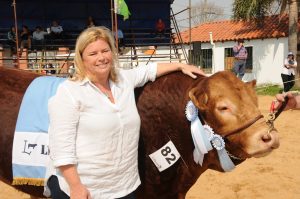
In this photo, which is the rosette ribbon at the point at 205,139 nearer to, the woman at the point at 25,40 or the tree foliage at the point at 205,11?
the woman at the point at 25,40

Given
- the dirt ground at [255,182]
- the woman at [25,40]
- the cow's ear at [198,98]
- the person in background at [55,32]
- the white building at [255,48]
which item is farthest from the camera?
the white building at [255,48]

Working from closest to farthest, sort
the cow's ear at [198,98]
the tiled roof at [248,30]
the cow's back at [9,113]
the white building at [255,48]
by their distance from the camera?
the cow's ear at [198,98] → the cow's back at [9,113] → the white building at [255,48] → the tiled roof at [248,30]

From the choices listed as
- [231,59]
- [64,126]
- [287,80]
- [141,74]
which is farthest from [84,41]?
[231,59]

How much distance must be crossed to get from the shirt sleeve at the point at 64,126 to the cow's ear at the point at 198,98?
2.28 feet

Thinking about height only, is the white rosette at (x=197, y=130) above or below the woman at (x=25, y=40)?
below

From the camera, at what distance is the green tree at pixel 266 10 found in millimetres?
17125

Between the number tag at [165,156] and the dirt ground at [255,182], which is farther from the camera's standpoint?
the dirt ground at [255,182]

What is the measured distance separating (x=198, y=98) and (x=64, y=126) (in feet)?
2.58

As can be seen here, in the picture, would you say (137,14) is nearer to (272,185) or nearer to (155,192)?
(272,185)

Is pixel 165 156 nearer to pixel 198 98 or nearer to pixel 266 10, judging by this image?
pixel 198 98

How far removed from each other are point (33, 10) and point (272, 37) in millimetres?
11428

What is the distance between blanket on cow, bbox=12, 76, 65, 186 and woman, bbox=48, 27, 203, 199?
1.88ft

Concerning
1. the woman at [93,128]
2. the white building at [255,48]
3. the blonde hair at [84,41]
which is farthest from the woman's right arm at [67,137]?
the white building at [255,48]

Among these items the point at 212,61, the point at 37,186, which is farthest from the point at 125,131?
the point at 212,61
